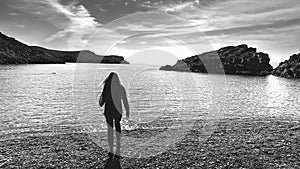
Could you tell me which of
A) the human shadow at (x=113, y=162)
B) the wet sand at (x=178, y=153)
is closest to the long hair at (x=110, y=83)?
the human shadow at (x=113, y=162)

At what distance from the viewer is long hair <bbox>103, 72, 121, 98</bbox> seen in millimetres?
13461

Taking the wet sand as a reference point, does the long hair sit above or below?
above

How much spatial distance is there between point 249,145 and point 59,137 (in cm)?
1572

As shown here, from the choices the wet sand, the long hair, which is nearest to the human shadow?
the wet sand

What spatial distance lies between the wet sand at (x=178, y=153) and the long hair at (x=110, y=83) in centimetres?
428

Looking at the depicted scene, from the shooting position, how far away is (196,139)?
1978cm

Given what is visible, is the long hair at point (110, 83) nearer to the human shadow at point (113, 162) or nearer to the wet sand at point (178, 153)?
the human shadow at point (113, 162)

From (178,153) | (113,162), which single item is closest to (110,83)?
(113,162)

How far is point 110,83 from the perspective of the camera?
13547 mm

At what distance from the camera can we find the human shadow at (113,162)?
1353cm

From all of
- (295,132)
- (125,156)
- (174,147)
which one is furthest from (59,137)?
(295,132)

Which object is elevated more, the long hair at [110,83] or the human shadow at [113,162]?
the long hair at [110,83]

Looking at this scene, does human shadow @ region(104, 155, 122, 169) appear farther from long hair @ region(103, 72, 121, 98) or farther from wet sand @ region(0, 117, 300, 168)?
long hair @ region(103, 72, 121, 98)

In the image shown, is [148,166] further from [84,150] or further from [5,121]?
[5,121]
